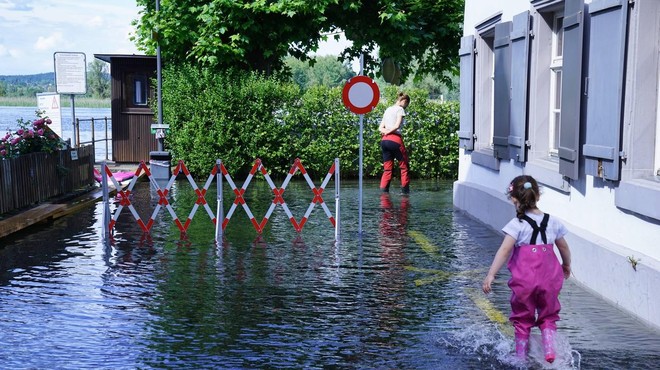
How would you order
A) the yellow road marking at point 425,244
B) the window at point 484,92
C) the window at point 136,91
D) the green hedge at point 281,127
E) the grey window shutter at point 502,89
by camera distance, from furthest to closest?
the window at point 136,91
the green hedge at point 281,127
the window at point 484,92
the grey window shutter at point 502,89
the yellow road marking at point 425,244

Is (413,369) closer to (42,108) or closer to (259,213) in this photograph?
(259,213)

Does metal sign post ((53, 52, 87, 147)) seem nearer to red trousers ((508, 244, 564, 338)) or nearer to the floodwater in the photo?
the floodwater

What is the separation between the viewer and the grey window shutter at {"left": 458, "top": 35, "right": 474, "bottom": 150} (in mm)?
16281

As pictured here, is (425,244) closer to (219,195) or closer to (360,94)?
(360,94)

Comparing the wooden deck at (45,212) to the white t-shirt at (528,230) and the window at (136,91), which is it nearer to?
the window at (136,91)

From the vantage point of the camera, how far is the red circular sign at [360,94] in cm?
1373

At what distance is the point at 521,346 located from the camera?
6762 millimetres

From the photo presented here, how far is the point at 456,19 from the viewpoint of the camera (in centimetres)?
2606

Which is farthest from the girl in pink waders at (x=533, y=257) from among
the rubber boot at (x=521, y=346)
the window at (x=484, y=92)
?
the window at (x=484, y=92)

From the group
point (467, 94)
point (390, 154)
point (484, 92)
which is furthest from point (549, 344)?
point (390, 154)

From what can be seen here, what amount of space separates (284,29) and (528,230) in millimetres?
18127

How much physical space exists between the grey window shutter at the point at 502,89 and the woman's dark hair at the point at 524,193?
6934 millimetres

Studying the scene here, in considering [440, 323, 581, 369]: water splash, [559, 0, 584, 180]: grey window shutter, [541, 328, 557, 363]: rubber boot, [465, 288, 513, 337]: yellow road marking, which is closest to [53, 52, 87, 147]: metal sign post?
[559, 0, 584, 180]: grey window shutter

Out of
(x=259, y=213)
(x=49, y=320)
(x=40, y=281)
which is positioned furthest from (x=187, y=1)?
(x=49, y=320)
